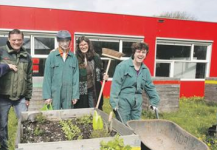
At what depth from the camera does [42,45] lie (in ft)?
22.2

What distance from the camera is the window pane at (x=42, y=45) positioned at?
6730 mm

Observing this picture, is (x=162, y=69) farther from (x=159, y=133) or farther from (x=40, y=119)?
(x=40, y=119)

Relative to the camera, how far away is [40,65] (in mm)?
6848

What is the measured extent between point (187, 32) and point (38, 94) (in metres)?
6.12

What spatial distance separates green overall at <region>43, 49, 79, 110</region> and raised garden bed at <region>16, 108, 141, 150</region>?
382 mm

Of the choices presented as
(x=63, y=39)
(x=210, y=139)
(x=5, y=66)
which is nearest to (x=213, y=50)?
(x=210, y=139)

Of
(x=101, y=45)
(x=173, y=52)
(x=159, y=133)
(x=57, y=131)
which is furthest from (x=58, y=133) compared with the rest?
(x=173, y=52)

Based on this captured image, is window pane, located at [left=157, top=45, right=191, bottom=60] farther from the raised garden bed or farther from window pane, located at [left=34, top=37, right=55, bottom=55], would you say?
the raised garden bed

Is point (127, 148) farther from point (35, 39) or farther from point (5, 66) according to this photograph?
point (35, 39)

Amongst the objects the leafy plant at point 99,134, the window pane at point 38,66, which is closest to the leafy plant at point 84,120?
the leafy plant at point 99,134

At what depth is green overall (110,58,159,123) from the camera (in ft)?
9.12

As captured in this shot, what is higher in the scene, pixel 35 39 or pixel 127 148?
pixel 35 39

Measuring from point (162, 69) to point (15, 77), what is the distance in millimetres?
6554

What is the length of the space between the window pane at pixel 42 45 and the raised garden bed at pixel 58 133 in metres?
4.74
